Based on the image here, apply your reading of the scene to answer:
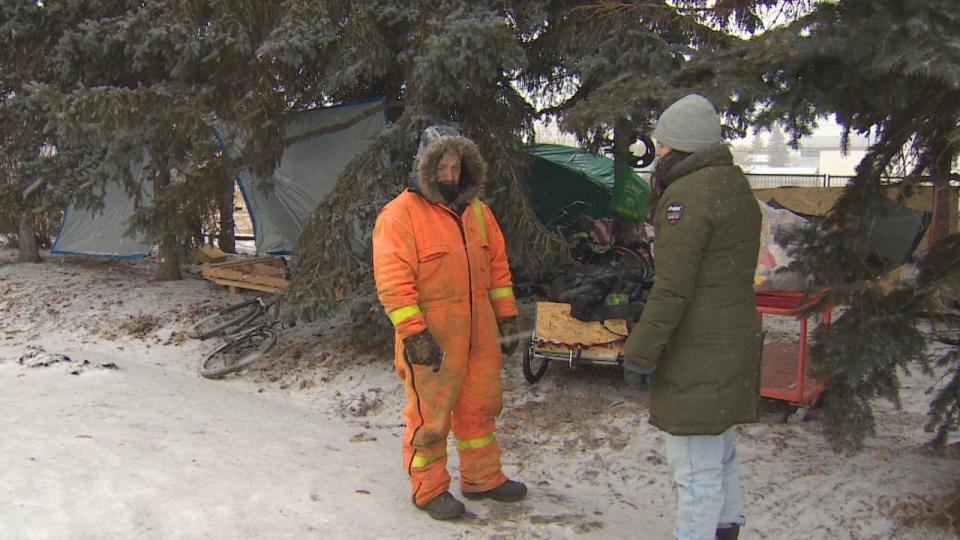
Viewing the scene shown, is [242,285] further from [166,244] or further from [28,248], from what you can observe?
[28,248]

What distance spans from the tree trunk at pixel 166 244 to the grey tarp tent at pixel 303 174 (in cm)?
95

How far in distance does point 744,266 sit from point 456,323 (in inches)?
55.8

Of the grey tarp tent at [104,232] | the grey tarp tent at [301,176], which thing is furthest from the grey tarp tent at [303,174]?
the grey tarp tent at [104,232]

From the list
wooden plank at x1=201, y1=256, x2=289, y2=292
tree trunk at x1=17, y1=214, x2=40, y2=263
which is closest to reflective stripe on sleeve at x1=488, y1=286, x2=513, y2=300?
wooden plank at x1=201, y1=256, x2=289, y2=292

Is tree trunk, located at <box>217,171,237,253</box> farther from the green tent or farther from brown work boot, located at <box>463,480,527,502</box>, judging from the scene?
brown work boot, located at <box>463,480,527,502</box>

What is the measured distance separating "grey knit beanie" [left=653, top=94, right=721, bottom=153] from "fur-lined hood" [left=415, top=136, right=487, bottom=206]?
1207mm

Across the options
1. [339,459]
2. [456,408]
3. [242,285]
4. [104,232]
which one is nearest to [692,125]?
[456,408]

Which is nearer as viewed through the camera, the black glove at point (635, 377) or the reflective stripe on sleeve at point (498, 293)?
the black glove at point (635, 377)

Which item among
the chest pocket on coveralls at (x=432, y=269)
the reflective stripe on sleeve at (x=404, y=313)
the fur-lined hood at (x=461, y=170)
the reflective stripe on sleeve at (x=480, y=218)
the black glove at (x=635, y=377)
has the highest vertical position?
the fur-lined hood at (x=461, y=170)

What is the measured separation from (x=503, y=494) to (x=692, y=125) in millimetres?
2200

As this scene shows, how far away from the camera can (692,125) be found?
9.85 feet

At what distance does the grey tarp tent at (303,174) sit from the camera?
8.90 meters

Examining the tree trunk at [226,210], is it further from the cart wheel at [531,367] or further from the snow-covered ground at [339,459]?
the cart wheel at [531,367]

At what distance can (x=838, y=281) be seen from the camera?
377cm
